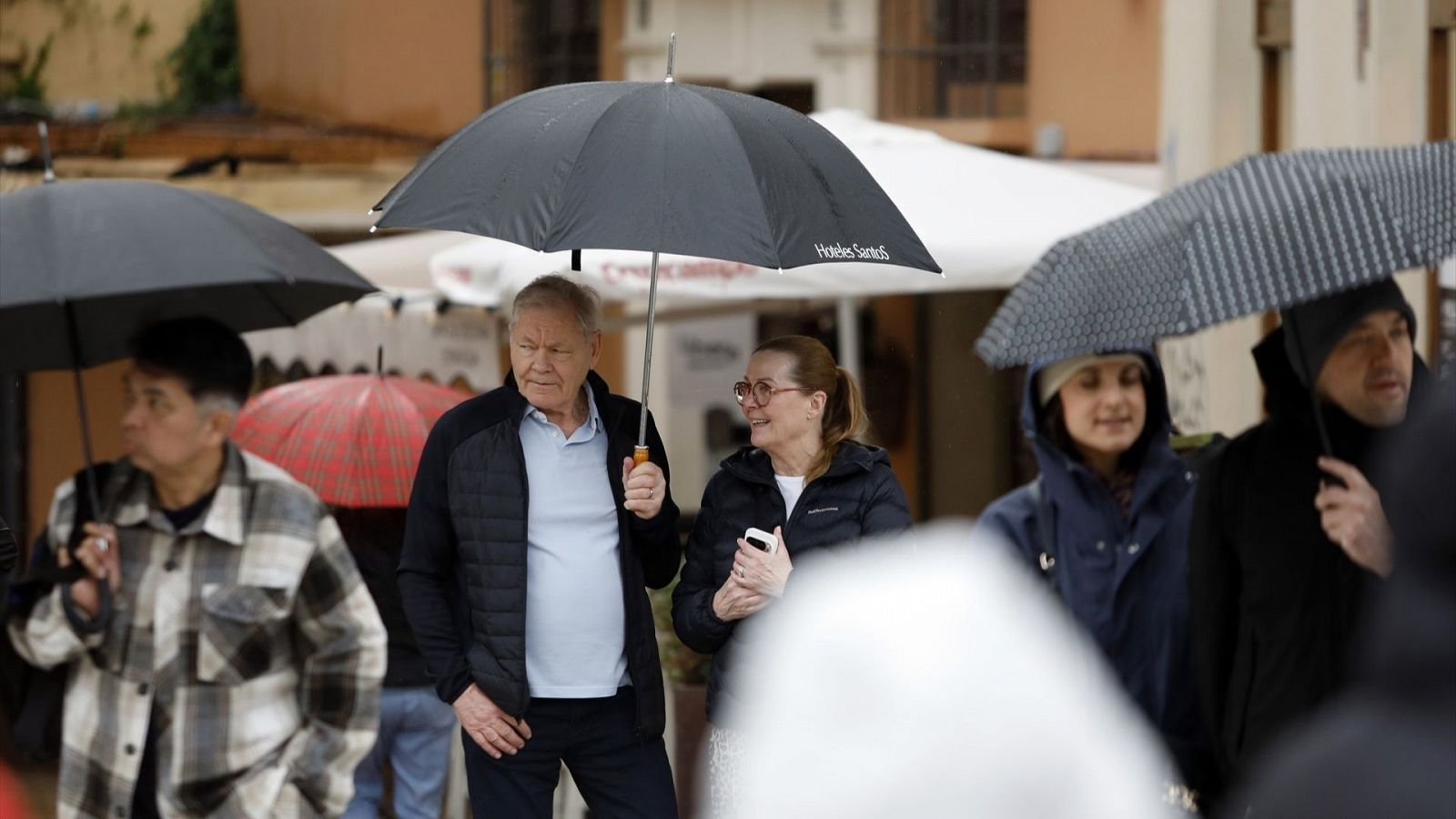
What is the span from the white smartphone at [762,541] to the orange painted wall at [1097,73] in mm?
10024

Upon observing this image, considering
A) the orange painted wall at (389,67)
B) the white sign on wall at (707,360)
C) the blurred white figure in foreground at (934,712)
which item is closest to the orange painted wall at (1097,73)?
the white sign on wall at (707,360)

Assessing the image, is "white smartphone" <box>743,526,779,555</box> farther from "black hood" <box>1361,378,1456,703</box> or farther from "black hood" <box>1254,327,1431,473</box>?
"black hood" <box>1361,378,1456,703</box>

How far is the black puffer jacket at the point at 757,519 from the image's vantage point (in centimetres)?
418

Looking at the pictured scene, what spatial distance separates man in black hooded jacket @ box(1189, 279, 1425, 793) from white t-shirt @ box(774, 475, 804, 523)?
889mm

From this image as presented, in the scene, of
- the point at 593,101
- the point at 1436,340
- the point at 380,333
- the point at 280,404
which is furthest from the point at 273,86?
the point at 593,101

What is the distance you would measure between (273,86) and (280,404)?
36.5 feet

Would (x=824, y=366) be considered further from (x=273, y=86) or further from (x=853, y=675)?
(x=273, y=86)

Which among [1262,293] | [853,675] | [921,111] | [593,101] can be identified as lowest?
[853,675]

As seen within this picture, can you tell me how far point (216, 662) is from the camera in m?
4.33

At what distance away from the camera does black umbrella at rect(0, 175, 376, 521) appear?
4.34m

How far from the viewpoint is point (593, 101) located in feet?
13.8

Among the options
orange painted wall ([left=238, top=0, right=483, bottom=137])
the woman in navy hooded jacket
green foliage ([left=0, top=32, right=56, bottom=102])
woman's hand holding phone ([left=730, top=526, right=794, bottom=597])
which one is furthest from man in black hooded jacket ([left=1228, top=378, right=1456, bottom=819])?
green foliage ([left=0, top=32, right=56, bottom=102])

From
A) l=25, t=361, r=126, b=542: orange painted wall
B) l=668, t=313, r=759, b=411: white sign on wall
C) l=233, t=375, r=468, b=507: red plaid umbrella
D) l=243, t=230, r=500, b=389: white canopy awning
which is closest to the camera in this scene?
l=233, t=375, r=468, b=507: red plaid umbrella

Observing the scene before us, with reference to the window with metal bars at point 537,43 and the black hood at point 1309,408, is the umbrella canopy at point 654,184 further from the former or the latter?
the window with metal bars at point 537,43
